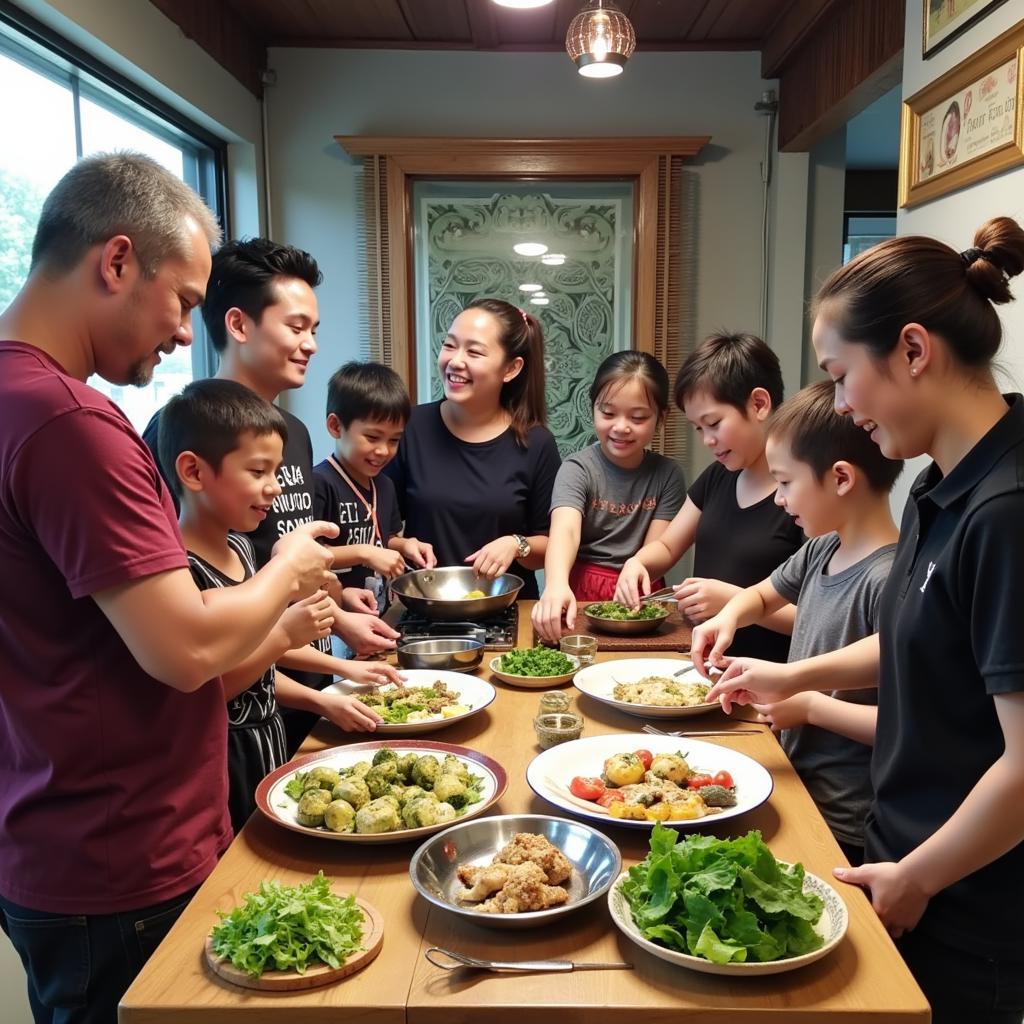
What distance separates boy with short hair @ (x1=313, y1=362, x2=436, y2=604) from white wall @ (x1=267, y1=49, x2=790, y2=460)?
6.30ft

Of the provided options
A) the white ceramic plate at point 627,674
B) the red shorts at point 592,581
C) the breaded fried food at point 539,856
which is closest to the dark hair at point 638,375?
the red shorts at point 592,581

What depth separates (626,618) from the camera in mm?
2168

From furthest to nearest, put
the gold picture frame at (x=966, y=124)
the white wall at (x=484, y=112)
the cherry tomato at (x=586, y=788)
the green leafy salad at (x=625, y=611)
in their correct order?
the white wall at (x=484, y=112), the green leafy salad at (x=625, y=611), the gold picture frame at (x=966, y=124), the cherry tomato at (x=586, y=788)

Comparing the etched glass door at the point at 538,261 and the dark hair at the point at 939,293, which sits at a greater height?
the etched glass door at the point at 538,261

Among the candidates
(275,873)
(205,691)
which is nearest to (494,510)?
(205,691)

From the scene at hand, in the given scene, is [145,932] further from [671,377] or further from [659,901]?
[671,377]

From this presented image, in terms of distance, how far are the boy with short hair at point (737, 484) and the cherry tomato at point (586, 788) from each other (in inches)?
30.7

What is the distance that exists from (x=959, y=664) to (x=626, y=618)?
3.52 feet

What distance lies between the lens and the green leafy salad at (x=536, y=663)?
186 centimetres

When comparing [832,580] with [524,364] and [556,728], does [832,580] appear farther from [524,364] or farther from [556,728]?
[524,364]

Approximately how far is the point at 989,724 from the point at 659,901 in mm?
501

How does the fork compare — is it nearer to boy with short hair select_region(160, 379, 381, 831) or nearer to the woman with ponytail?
boy with short hair select_region(160, 379, 381, 831)

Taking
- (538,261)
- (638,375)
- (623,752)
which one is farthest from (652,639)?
(538,261)

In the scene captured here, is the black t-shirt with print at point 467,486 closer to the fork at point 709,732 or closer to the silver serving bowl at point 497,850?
the fork at point 709,732
